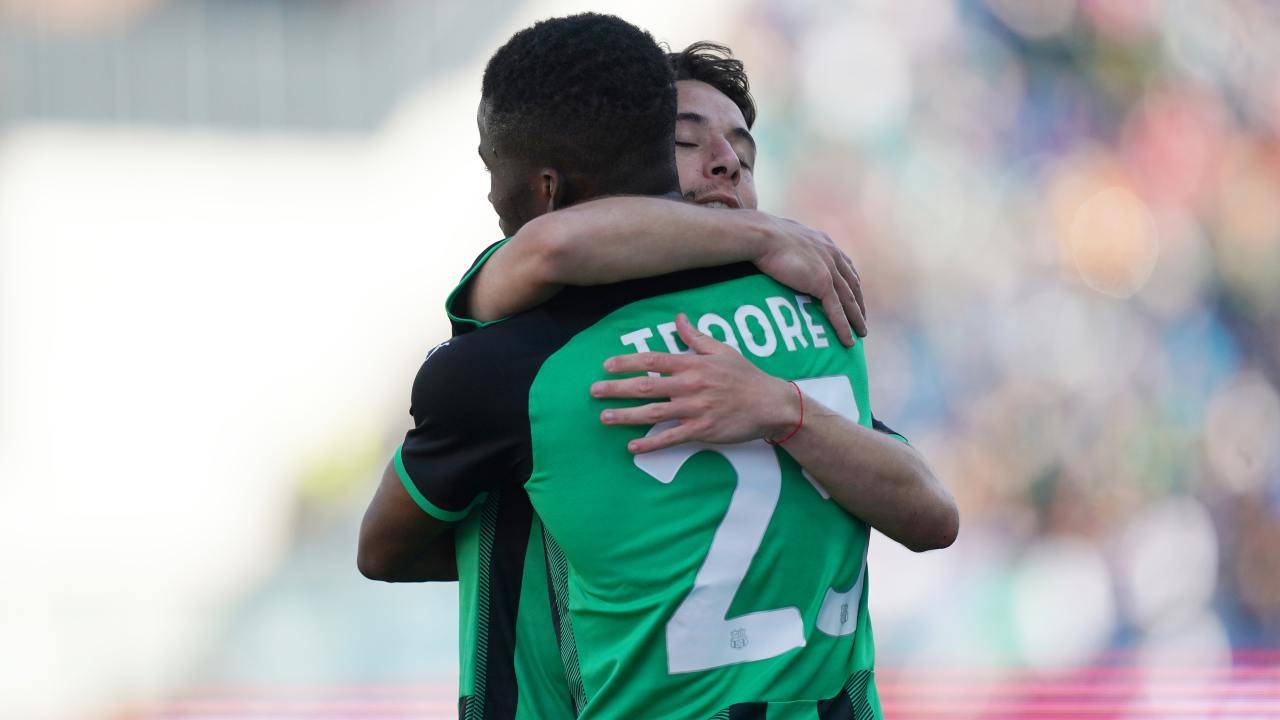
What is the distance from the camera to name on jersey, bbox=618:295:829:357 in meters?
1.18

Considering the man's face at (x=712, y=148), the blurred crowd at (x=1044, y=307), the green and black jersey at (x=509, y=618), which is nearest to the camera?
the green and black jersey at (x=509, y=618)

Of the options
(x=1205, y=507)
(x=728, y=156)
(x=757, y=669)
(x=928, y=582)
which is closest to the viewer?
(x=757, y=669)

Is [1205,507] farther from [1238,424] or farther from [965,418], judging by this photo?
[965,418]

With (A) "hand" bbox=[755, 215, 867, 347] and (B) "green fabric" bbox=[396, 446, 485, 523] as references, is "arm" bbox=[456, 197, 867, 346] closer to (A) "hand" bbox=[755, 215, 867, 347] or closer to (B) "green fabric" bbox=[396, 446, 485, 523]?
(A) "hand" bbox=[755, 215, 867, 347]

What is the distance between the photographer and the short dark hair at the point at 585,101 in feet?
3.91

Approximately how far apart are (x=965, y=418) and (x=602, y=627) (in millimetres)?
3870

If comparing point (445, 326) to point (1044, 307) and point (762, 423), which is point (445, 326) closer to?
point (1044, 307)

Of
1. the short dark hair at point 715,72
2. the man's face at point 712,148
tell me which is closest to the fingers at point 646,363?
the man's face at point 712,148

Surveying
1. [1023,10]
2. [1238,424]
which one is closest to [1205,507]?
[1238,424]

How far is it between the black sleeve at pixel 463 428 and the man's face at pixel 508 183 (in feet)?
0.51

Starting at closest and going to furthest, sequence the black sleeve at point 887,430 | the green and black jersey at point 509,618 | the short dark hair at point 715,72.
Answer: the green and black jersey at point 509,618
the black sleeve at point 887,430
the short dark hair at point 715,72

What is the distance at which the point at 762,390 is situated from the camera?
116 cm

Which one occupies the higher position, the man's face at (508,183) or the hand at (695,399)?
the man's face at (508,183)

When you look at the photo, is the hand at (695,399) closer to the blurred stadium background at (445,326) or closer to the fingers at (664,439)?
the fingers at (664,439)
